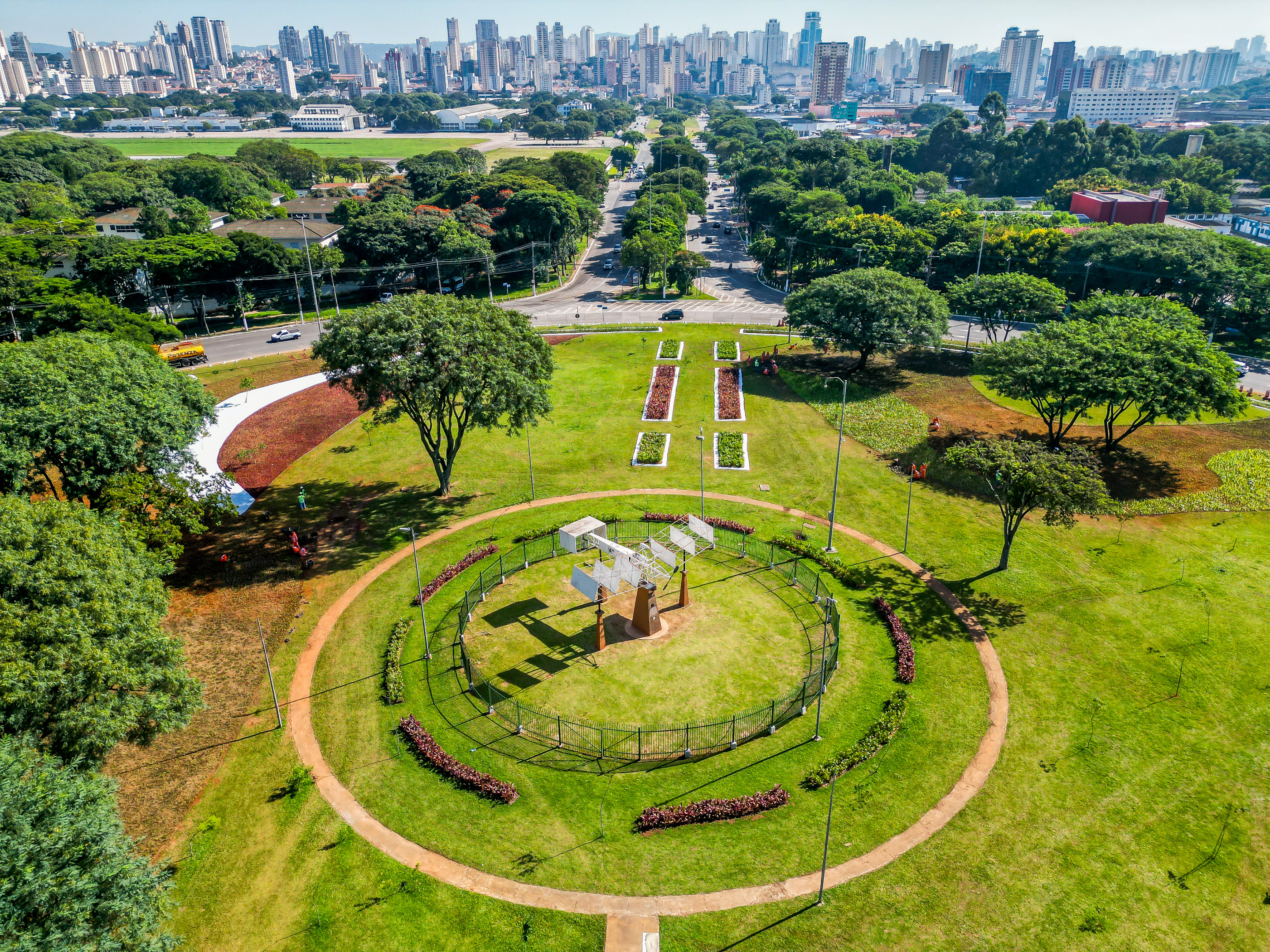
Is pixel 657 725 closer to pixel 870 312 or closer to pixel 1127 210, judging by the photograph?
pixel 870 312

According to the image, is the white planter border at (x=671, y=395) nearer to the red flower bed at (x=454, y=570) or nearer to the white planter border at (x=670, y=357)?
the white planter border at (x=670, y=357)

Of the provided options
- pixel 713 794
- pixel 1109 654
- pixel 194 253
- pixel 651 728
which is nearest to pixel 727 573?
pixel 651 728

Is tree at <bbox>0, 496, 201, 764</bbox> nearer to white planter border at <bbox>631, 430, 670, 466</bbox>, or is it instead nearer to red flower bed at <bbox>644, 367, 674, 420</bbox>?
white planter border at <bbox>631, 430, 670, 466</bbox>

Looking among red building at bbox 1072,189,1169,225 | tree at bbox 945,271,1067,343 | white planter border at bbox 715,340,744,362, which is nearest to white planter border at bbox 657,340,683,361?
white planter border at bbox 715,340,744,362

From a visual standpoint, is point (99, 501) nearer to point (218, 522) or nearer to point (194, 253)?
point (218, 522)

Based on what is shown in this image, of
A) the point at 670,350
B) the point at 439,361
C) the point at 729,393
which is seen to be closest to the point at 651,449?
the point at 729,393

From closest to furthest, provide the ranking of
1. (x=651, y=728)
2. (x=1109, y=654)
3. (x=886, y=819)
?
(x=886, y=819), (x=651, y=728), (x=1109, y=654)
